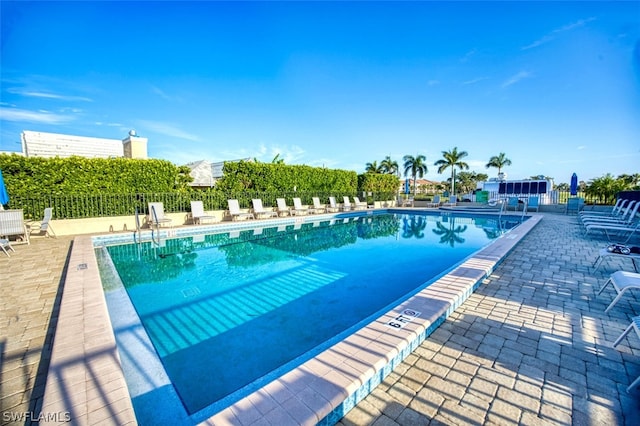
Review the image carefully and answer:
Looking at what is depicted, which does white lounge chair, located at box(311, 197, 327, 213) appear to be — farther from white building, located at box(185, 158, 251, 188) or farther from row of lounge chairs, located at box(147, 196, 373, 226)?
white building, located at box(185, 158, 251, 188)

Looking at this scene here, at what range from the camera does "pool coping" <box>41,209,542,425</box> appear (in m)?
1.62

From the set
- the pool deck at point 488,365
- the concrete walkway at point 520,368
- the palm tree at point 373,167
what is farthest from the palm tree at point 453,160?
the concrete walkway at point 520,368

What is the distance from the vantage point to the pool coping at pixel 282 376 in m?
1.62

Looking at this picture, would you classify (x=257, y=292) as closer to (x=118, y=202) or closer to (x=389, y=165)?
(x=118, y=202)

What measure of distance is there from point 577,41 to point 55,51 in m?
21.5

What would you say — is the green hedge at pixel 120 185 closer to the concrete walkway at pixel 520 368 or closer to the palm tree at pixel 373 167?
the concrete walkway at pixel 520 368

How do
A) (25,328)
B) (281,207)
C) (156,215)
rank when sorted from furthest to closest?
(281,207), (156,215), (25,328)

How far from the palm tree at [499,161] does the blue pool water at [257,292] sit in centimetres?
3439

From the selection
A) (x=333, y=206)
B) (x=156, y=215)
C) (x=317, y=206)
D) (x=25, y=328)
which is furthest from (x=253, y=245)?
(x=333, y=206)

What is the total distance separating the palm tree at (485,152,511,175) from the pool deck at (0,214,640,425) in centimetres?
3995

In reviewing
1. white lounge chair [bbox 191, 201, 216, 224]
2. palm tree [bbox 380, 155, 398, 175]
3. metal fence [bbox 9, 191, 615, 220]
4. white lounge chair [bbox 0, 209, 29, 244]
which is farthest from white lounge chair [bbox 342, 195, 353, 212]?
palm tree [bbox 380, 155, 398, 175]

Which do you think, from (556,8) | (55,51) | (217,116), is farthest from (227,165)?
(556,8)

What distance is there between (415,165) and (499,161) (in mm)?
12441

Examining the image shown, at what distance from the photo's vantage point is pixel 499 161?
3728 centimetres
